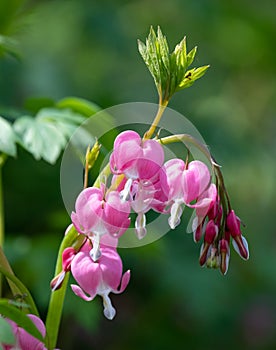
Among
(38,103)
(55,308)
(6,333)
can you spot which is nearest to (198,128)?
(38,103)

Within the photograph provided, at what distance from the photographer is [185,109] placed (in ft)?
13.0

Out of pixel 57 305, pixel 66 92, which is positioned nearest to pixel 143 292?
pixel 66 92

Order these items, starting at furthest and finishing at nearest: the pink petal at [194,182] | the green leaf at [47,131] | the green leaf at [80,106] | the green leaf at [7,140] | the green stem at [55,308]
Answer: the green leaf at [80,106]
the green leaf at [47,131]
the green leaf at [7,140]
the green stem at [55,308]
the pink petal at [194,182]

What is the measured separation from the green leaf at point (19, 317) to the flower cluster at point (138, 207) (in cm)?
8

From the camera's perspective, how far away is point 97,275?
4.26ft

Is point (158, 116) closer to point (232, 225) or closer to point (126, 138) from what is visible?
point (126, 138)

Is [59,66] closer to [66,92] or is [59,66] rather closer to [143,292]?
[66,92]

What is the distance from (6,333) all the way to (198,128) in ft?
8.58

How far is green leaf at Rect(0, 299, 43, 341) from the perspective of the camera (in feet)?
4.05

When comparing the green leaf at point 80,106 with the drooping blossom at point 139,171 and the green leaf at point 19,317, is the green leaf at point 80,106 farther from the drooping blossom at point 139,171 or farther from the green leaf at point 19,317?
the green leaf at point 19,317

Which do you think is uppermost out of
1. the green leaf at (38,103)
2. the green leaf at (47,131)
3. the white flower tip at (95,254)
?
the white flower tip at (95,254)

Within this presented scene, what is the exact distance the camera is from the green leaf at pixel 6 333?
3.91ft

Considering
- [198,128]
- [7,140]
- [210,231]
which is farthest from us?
[198,128]

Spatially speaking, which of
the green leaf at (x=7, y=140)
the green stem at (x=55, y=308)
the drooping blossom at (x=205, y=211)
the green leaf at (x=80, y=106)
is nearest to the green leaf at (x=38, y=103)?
the green leaf at (x=80, y=106)
